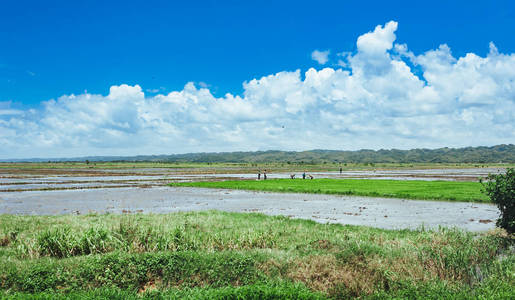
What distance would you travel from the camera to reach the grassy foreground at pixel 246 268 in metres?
8.59

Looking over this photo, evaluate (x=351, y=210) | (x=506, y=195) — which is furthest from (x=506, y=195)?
(x=351, y=210)

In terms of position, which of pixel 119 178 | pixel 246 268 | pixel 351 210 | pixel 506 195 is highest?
pixel 506 195

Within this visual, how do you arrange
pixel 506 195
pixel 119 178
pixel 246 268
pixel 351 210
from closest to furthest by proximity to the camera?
pixel 246 268
pixel 506 195
pixel 351 210
pixel 119 178

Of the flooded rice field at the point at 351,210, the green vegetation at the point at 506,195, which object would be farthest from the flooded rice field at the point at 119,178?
the green vegetation at the point at 506,195

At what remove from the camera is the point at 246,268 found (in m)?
10.3

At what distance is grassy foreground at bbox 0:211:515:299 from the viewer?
8.59 metres

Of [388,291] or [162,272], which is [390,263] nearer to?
[388,291]

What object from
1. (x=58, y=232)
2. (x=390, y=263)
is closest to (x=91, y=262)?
(x=58, y=232)

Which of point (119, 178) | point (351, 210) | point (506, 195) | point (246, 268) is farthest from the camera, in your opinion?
point (119, 178)

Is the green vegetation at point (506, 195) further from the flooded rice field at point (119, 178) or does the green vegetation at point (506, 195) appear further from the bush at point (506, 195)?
the flooded rice field at point (119, 178)

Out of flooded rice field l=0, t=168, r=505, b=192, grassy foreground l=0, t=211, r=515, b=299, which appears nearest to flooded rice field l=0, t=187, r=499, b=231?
grassy foreground l=0, t=211, r=515, b=299

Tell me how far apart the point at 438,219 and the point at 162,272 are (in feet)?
57.6

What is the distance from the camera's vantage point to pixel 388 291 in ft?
30.2

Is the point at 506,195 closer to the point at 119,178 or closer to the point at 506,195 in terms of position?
the point at 506,195
